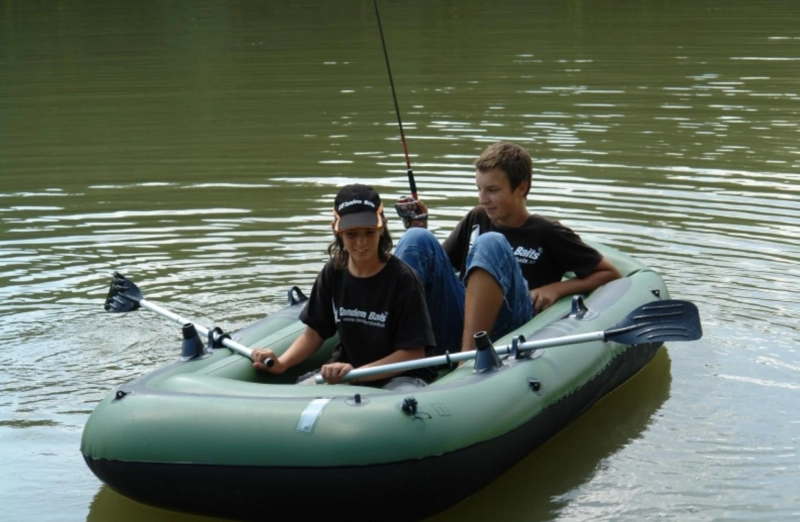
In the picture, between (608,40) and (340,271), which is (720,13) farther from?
(340,271)

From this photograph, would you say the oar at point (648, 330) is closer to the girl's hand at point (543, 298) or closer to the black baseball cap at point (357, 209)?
the black baseball cap at point (357, 209)

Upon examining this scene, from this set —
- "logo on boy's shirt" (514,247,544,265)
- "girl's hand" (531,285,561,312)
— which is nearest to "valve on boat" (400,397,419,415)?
"girl's hand" (531,285,561,312)

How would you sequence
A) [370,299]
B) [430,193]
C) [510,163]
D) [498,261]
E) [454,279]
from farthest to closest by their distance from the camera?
1. [430,193]
2. [510,163]
3. [454,279]
4. [498,261]
5. [370,299]

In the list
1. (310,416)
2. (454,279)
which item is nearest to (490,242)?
(454,279)

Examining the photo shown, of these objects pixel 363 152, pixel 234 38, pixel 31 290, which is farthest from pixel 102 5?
pixel 31 290

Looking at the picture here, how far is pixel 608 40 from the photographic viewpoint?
→ 1653 centimetres

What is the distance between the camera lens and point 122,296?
5707 millimetres

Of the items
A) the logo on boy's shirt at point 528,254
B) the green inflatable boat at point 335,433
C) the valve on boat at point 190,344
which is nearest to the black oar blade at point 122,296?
the valve on boat at point 190,344

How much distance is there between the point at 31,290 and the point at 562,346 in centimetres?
343

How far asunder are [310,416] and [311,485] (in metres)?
0.22

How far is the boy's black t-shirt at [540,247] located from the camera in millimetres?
5742

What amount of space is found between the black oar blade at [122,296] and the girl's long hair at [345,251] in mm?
1131

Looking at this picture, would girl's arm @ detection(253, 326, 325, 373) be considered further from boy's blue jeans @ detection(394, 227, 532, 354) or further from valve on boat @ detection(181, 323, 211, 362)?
boy's blue jeans @ detection(394, 227, 532, 354)

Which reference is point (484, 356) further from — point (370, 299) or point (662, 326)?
point (662, 326)
